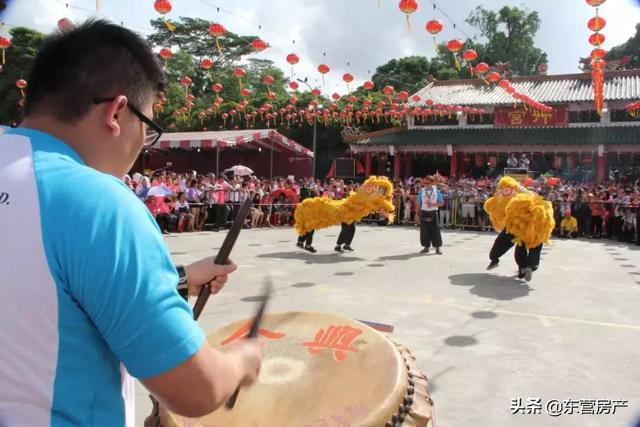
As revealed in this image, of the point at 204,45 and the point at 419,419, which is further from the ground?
the point at 204,45

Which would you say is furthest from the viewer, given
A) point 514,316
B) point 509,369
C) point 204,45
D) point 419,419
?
point 204,45

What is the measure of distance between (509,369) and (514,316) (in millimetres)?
1625

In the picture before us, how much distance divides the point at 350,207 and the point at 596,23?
506cm

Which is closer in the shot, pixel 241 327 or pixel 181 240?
pixel 241 327

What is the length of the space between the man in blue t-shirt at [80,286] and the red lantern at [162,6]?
352 inches

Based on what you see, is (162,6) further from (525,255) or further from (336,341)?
(336,341)

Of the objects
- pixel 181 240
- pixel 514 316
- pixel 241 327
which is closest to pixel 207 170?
pixel 181 240

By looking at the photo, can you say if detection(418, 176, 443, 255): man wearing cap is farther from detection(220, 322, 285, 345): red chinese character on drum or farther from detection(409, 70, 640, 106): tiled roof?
detection(409, 70, 640, 106): tiled roof

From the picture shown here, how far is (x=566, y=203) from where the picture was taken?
14.2 meters

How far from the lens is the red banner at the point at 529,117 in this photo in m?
21.8

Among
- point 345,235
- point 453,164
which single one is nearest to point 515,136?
point 453,164

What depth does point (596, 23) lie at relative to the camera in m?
8.52

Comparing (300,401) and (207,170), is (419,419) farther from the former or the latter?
(207,170)

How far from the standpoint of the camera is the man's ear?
998 millimetres
